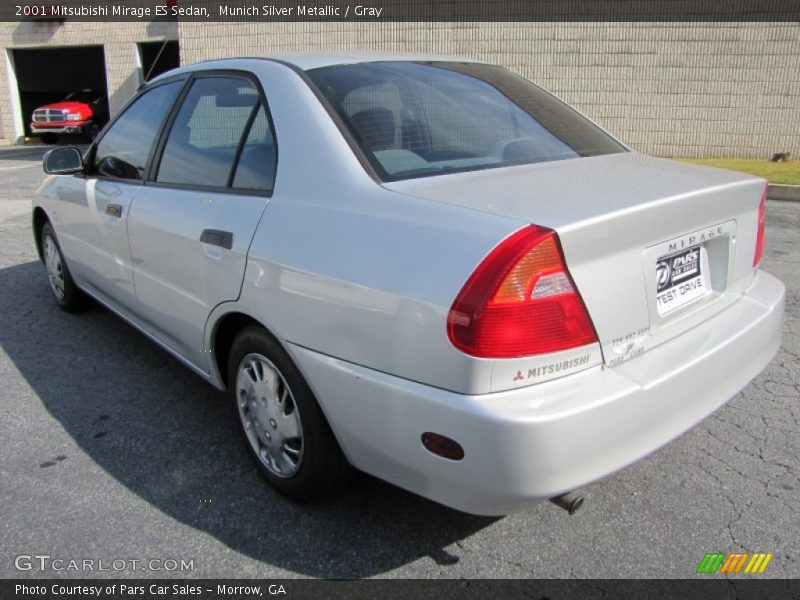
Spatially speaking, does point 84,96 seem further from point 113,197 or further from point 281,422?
point 281,422

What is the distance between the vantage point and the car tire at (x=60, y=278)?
459 centimetres

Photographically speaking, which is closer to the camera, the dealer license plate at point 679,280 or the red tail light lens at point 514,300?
the red tail light lens at point 514,300

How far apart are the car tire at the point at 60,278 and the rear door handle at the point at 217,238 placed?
233 centimetres

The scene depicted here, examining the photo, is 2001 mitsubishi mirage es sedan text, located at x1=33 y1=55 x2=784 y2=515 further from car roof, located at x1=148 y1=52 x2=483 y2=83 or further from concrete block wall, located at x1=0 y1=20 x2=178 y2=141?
concrete block wall, located at x1=0 y1=20 x2=178 y2=141

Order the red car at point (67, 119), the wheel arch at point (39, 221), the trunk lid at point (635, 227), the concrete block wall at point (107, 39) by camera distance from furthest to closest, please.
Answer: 1. the red car at point (67, 119)
2. the concrete block wall at point (107, 39)
3. the wheel arch at point (39, 221)
4. the trunk lid at point (635, 227)

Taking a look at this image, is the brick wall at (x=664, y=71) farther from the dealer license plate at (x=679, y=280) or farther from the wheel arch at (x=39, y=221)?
the dealer license plate at (x=679, y=280)

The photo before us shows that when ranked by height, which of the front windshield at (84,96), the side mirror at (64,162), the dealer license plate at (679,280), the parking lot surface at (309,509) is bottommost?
the parking lot surface at (309,509)

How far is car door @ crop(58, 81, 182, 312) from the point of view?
339cm

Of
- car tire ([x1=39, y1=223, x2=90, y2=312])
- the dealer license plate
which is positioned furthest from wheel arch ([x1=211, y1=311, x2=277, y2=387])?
car tire ([x1=39, y1=223, x2=90, y2=312])

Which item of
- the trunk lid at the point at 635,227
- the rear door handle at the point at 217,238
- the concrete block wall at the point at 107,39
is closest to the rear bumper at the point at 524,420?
the trunk lid at the point at 635,227

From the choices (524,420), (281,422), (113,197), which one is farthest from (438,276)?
(113,197)

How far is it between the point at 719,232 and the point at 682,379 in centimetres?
62

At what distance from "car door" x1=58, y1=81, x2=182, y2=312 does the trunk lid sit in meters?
1.84

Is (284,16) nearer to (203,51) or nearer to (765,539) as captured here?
(203,51)
